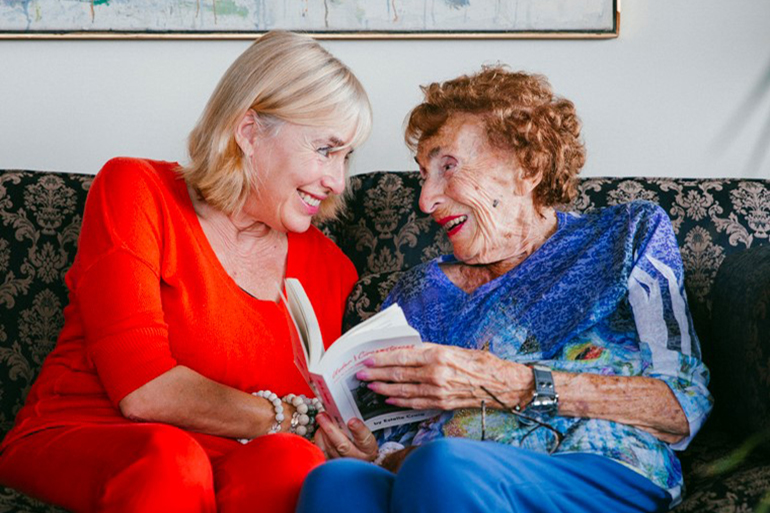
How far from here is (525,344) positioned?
5.49 ft

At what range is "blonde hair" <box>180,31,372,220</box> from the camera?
182cm

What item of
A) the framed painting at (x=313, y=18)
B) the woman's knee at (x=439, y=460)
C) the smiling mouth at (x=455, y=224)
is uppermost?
the framed painting at (x=313, y=18)

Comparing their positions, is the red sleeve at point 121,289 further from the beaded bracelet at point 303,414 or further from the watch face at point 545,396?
the watch face at point 545,396

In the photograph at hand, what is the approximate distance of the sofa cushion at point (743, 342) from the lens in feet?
5.07

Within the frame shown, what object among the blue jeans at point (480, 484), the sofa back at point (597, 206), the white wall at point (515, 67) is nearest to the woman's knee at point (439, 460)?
the blue jeans at point (480, 484)

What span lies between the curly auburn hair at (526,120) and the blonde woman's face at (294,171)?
0.73 ft

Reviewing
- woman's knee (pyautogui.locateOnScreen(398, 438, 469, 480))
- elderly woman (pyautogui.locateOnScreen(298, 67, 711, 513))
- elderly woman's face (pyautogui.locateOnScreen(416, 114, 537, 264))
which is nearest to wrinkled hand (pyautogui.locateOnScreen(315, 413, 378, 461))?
elderly woman (pyautogui.locateOnScreen(298, 67, 711, 513))

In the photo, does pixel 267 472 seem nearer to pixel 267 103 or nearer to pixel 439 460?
pixel 439 460

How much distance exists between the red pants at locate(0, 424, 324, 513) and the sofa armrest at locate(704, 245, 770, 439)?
2.61ft

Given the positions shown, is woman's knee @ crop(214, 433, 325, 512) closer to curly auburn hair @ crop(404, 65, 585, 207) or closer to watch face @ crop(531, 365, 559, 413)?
watch face @ crop(531, 365, 559, 413)

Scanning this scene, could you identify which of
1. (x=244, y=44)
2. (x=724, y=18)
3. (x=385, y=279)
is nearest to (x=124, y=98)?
(x=244, y=44)

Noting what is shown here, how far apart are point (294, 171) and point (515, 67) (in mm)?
937

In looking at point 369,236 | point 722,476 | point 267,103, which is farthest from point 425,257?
point 722,476

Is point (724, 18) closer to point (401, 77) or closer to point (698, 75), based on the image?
point (698, 75)
